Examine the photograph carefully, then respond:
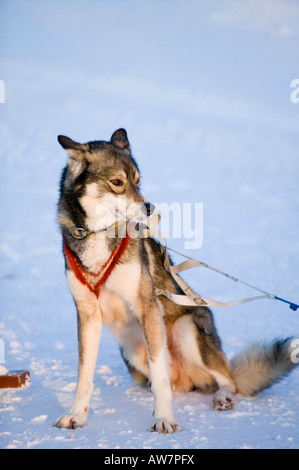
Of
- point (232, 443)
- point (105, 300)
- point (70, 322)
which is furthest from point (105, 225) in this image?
point (70, 322)

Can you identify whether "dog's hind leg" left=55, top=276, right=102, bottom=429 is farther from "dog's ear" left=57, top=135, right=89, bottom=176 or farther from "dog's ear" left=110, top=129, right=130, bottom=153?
"dog's ear" left=110, top=129, right=130, bottom=153

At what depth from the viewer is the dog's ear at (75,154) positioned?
345 centimetres

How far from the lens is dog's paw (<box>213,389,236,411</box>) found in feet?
11.5

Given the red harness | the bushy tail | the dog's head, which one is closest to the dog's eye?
the dog's head

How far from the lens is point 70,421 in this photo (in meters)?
3.24

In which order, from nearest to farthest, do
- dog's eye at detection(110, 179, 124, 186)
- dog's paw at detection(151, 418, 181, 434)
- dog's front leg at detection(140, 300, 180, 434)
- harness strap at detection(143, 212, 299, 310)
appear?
dog's paw at detection(151, 418, 181, 434), dog's front leg at detection(140, 300, 180, 434), dog's eye at detection(110, 179, 124, 186), harness strap at detection(143, 212, 299, 310)

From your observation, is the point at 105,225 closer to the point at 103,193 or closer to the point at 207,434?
the point at 103,193

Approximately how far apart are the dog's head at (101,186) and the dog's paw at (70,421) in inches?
48.3

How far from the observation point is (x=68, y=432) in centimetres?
312

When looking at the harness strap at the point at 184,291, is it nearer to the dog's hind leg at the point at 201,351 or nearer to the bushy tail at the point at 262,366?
the dog's hind leg at the point at 201,351

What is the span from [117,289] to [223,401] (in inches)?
42.5

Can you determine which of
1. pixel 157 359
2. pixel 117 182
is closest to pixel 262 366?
pixel 157 359

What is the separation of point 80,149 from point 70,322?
3678 mm

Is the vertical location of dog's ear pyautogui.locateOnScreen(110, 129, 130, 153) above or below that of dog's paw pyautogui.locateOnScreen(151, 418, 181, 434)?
above
